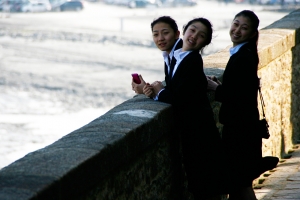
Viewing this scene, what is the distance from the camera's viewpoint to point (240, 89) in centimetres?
399

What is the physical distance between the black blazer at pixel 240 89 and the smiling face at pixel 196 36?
0.25 m

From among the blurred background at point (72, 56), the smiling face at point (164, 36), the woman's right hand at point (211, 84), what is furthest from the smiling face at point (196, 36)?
the blurred background at point (72, 56)

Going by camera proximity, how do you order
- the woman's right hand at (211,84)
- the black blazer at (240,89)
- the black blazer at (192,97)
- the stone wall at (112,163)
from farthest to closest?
the woman's right hand at (211,84) → the black blazer at (240,89) → the black blazer at (192,97) → the stone wall at (112,163)

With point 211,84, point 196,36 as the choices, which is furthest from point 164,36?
point 211,84

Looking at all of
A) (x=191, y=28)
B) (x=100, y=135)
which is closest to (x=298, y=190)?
(x=191, y=28)

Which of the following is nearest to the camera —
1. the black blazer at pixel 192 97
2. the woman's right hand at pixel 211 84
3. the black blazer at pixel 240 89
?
the black blazer at pixel 192 97

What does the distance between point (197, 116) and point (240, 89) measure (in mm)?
324

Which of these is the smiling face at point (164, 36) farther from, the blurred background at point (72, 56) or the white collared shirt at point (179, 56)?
the blurred background at point (72, 56)

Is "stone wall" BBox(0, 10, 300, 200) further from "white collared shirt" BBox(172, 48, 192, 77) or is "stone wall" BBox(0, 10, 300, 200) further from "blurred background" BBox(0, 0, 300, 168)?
"blurred background" BBox(0, 0, 300, 168)

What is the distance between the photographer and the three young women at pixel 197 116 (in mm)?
3820

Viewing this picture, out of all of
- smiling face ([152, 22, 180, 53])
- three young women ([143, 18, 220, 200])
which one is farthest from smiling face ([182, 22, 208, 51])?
smiling face ([152, 22, 180, 53])

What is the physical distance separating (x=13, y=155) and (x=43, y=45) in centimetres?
3009

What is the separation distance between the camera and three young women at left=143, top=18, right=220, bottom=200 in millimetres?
3820

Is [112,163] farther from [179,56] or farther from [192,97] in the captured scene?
[179,56]
